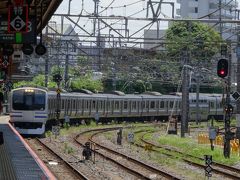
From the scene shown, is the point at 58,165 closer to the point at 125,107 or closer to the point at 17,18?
the point at 17,18

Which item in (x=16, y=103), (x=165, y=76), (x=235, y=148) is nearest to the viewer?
(x=235, y=148)

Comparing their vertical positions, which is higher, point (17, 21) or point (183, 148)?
point (17, 21)

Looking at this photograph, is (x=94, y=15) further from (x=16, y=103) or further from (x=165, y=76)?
(x=165, y=76)

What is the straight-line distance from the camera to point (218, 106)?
59.4m

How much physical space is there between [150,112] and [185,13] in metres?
45.8

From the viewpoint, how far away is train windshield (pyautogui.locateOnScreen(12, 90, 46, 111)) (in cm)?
3119

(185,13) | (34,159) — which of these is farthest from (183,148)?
(185,13)

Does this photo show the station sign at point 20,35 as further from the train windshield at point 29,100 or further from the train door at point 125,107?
the train door at point 125,107

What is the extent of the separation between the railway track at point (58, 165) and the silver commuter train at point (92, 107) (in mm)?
4404

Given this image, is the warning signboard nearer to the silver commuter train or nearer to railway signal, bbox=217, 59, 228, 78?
railway signal, bbox=217, 59, 228, 78

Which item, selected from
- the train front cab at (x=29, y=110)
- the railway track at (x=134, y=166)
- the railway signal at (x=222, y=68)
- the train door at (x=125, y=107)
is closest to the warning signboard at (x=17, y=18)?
the railway track at (x=134, y=166)

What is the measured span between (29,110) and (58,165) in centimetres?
1132

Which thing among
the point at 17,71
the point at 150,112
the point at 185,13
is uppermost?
the point at 185,13

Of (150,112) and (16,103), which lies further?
(150,112)
